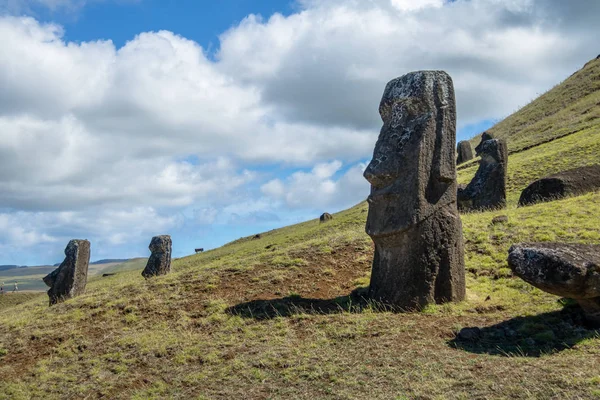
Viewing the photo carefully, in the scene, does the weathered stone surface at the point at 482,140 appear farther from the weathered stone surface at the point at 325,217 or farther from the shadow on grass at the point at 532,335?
the shadow on grass at the point at 532,335

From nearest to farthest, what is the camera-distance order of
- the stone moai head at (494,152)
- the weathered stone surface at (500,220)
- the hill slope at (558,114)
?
1. the weathered stone surface at (500,220)
2. the stone moai head at (494,152)
3. the hill slope at (558,114)

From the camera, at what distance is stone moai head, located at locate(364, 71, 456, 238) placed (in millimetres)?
11953

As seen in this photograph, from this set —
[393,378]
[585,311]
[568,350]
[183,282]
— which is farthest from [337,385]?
[183,282]

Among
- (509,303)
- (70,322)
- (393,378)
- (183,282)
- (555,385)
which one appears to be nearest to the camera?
(555,385)

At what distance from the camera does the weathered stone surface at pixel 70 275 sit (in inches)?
824

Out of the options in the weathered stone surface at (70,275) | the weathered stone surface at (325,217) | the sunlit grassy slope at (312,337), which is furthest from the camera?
the weathered stone surface at (325,217)

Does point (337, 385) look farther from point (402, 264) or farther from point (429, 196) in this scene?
point (429, 196)

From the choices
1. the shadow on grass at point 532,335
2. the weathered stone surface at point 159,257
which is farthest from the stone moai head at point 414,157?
the weathered stone surface at point 159,257

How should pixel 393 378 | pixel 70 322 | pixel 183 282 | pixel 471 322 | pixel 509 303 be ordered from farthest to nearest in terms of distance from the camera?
pixel 183 282 < pixel 70 322 < pixel 509 303 < pixel 471 322 < pixel 393 378

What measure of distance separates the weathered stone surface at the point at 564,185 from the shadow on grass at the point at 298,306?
12.9 metres

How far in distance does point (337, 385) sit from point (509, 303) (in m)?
5.14

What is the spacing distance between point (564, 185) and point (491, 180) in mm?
3106

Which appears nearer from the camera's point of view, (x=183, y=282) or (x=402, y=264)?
(x=402, y=264)

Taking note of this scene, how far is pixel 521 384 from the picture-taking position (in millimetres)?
7383
